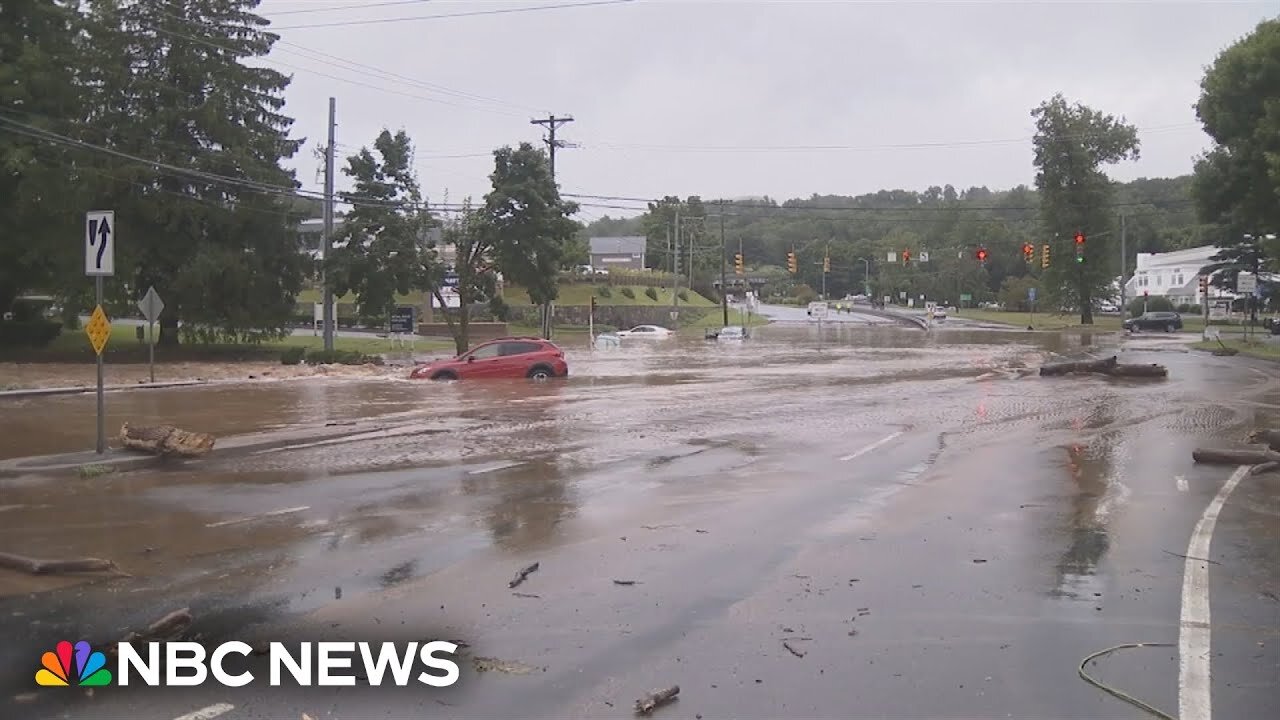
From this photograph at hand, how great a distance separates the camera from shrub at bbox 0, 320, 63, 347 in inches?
1634

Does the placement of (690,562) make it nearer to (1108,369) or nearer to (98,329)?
(98,329)

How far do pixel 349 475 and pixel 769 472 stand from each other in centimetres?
520

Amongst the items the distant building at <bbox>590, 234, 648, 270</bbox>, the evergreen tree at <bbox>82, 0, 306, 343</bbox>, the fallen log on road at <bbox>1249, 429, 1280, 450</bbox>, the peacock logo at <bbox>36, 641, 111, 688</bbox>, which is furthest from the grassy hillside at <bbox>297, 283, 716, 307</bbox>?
the peacock logo at <bbox>36, 641, 111, 688</bbox>

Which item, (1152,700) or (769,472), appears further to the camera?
(769,472)

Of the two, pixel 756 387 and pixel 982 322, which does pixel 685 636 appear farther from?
pixel 982 322

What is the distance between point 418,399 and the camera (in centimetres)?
2394

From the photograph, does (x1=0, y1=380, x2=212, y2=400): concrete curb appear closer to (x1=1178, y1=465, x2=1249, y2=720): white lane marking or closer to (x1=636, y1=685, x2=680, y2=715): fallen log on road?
(x1=636, y1=685, x2=680, y2=715): fallen log on road

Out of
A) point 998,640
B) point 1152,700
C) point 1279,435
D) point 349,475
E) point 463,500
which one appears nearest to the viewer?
point 1152,700

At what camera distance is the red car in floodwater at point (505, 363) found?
3041cm

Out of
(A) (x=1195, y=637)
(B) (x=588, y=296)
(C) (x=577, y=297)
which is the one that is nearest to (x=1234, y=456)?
(A) (x=1195, y=637)

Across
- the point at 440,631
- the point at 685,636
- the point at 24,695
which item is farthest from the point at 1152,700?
the point at 24,695

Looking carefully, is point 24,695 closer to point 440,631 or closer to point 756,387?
point 440,631

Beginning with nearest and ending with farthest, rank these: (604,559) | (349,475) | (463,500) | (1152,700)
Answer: (1152,700), (604,559), (463,500), (349,475)

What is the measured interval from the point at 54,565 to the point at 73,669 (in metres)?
2.49
